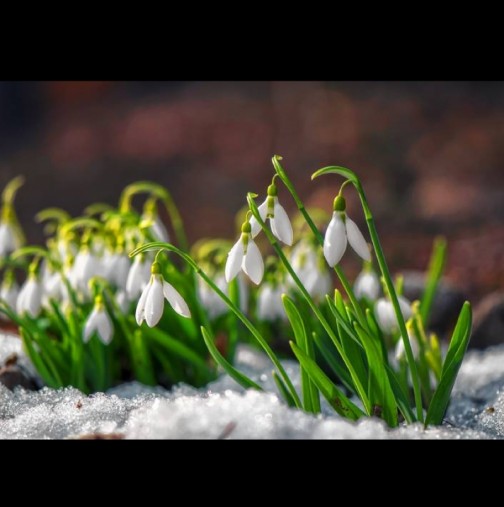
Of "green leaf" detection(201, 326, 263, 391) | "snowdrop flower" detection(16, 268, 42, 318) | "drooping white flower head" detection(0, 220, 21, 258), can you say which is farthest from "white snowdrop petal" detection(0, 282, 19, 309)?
"green leaf" detection(201, 326, 263, 391)

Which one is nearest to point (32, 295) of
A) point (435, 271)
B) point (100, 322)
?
point (100, 322)

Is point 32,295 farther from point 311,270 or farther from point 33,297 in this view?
point 311,270

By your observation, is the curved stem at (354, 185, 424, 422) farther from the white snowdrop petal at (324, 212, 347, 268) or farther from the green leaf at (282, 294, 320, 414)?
the green leaf at (282, 294, 320, 414)

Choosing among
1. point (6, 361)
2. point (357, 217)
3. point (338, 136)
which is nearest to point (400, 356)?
point (6, 361)

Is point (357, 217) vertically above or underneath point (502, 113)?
underneath

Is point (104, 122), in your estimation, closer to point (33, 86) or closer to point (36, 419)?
point (33, 86)

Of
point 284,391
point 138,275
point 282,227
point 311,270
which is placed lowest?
point 284,391
